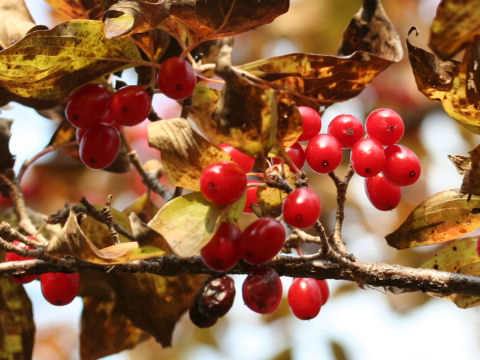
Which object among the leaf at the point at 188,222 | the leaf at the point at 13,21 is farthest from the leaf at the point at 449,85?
the leaf at the point at 13,21

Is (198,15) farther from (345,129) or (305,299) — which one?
(305,299)

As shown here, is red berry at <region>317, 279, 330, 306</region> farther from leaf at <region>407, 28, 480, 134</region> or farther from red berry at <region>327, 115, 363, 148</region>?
leaf at <region>407, 28, 480, 134</region>

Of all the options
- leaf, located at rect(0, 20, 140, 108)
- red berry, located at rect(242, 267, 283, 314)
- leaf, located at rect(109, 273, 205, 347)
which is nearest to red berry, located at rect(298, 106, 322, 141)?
red berry, located at rect(242, 267, 283, 314)

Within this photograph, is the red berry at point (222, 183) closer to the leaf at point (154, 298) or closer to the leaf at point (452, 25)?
the leaf at point (452, 25)

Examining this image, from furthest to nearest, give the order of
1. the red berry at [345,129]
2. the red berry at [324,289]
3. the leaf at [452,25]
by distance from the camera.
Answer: the red berry at [324,289], the red berry at [345,129], the leaf at [452,25]

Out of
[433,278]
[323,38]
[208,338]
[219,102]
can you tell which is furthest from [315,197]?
[208,338]

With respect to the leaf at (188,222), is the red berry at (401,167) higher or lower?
lower

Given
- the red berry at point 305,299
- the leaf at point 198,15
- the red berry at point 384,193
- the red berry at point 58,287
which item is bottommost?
the red berry at point 305,299
